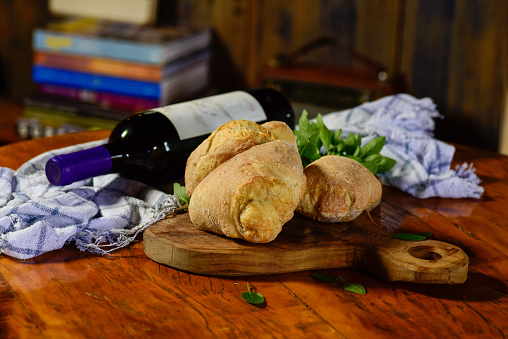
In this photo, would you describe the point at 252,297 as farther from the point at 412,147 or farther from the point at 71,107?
the point at 71,107

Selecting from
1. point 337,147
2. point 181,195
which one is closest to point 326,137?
point 337,147

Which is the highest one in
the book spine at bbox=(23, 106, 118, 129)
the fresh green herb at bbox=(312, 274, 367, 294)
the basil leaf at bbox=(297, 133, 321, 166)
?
the basil leaf at bbox=(297, 133, 321, 166)

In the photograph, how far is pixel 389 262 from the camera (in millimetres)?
784

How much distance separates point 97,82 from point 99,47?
12 cm

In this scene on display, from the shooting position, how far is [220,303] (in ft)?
2.37

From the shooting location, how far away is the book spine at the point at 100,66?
2.04 metres

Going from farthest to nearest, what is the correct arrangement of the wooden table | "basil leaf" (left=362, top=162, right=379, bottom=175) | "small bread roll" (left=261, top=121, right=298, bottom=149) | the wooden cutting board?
"basil leaf" (left=362, top=162, right=379, bottom=175) < "small bread roll" (left=261, top=121, right=298, bottom=149) < the wooden cutting board < the wooden table

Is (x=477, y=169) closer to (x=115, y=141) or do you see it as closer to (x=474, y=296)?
(x=474, y=296)

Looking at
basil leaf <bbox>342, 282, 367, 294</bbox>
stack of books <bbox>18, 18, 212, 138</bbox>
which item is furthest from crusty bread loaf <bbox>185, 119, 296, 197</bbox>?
stack of books <bbox>18, 18, 212, 138</bbox>

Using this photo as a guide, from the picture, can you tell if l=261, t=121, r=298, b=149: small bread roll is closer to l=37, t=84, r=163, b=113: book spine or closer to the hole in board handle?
the hole in board handle

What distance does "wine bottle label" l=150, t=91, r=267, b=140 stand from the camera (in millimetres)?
1055

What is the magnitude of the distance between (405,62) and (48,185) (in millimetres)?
1448

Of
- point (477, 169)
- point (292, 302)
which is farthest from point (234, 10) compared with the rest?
point (292, 302)

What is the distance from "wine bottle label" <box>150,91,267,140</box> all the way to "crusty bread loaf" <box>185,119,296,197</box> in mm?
→ 183
